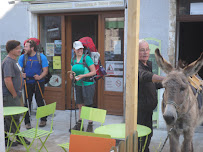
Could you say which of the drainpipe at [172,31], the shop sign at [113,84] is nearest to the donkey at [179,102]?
the drainpipe at [172,31]

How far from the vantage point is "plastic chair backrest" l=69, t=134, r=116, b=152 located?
2.55 metres

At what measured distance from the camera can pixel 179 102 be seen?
2.92m

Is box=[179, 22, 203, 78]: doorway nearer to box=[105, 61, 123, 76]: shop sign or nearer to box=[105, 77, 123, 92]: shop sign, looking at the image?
box=[105, 61, 123, 76]: shop sign

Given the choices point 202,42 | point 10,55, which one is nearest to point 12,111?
point 10,55

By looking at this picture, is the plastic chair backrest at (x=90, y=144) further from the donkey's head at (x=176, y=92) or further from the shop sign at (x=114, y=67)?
the shop sign at (x=114, y=67)

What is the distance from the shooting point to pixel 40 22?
25.1 feet

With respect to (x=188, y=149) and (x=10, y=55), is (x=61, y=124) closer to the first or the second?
(x=10, y=55)

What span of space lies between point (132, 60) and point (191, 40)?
6443 millimetres

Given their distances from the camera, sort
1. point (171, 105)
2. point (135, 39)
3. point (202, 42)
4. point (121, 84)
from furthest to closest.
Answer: point (202, 42) → point (121, 84) → point (171, 105) → point (135, 39)

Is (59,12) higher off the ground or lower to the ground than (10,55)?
higher

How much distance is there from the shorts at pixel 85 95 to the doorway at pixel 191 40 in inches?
143

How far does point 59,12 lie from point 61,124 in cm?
330

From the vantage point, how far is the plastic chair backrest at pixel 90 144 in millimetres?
2547

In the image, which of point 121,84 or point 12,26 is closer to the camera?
point 121,84
